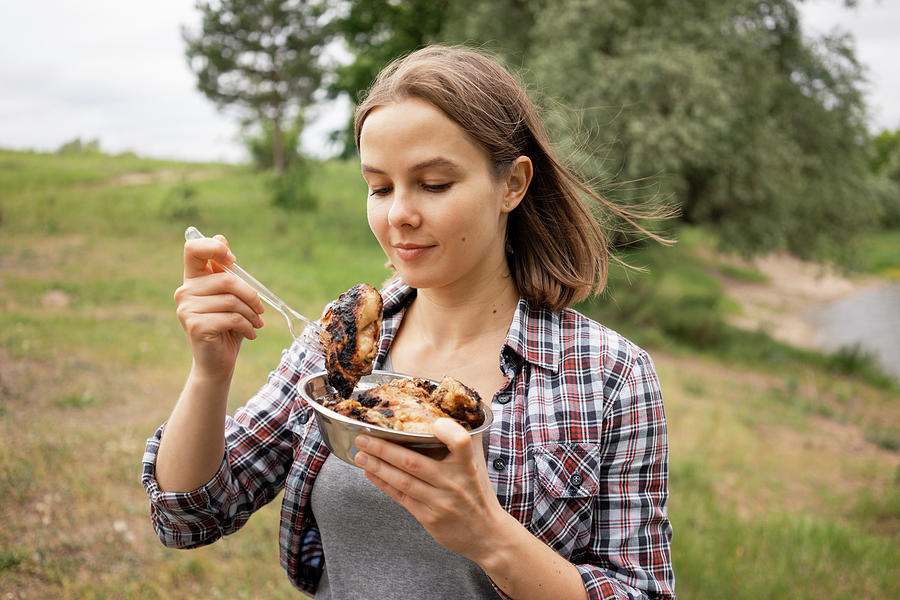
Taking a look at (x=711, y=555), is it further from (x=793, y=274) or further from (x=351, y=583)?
(x=793, y=274)

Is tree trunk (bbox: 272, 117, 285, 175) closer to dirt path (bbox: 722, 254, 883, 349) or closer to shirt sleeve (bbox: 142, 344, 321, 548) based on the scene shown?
dirt path (bbox: 722, 254, 883, 349)

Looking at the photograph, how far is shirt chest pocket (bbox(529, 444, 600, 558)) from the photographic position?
1.75 metres

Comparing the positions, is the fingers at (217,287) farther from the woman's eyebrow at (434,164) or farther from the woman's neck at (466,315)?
the woman's neck at (466,315)

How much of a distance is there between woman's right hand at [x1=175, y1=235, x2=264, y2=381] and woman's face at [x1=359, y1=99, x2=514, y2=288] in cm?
41

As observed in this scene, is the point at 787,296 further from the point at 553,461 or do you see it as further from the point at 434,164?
the point at 434,164

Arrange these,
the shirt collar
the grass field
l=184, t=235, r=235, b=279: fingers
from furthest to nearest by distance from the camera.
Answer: the grass field
the shirt collar
l=184, t=235, r=235, b=279: fingers

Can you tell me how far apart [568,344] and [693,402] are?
25.1 ft

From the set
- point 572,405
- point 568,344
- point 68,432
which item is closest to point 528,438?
point 572,405

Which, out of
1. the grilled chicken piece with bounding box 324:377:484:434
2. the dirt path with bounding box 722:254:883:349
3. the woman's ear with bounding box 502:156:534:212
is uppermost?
the woman's ear with bounding box 502:156:534:212

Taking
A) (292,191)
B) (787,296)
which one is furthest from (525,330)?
(787,296)

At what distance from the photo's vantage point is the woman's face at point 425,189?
176cm

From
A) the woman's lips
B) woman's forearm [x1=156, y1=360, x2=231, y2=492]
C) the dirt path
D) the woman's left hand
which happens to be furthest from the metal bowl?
the dirt path

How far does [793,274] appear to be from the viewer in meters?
27.0

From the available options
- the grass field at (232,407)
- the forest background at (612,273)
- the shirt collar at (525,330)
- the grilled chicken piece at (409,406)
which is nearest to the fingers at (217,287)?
the grilled chicken piece at (409,406)
